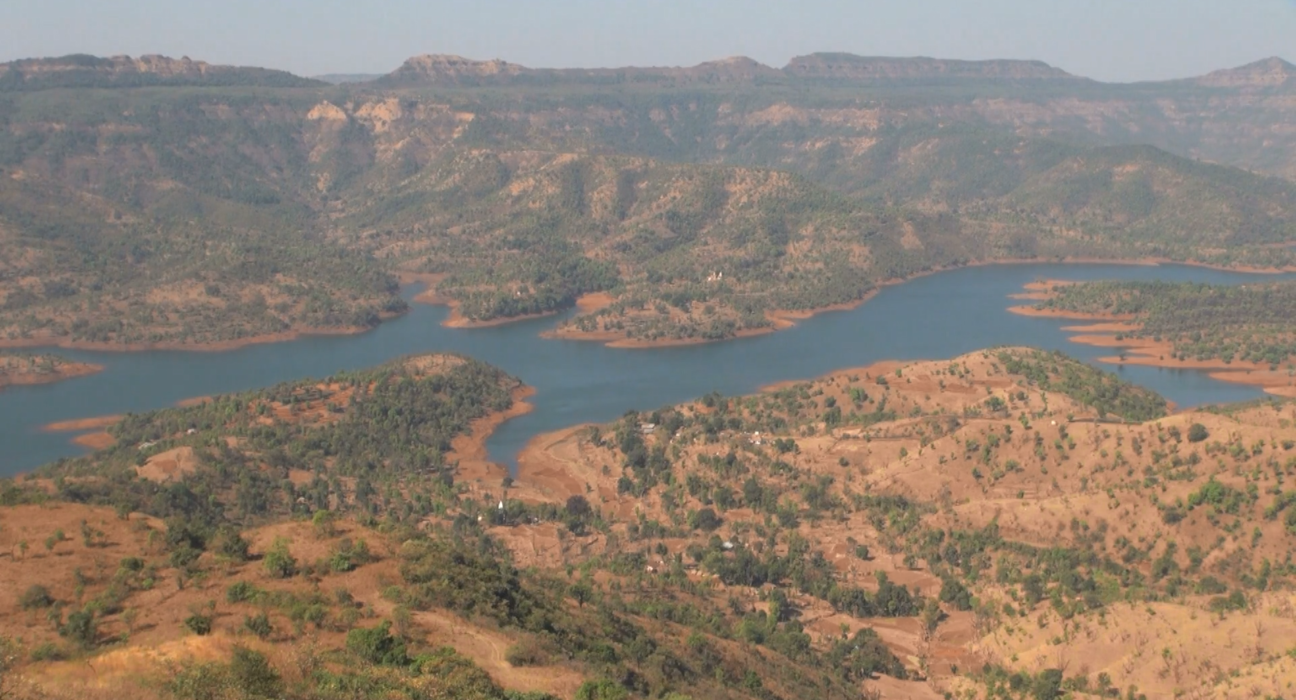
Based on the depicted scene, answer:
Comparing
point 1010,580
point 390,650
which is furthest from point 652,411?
point 390,650

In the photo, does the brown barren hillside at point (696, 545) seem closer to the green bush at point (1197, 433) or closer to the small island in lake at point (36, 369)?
the green bush at point (1197, 433)

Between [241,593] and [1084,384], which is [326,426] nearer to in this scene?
[241,593]

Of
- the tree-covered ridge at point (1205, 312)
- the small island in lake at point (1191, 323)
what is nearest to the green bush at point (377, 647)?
the small island in lake at point (1191, 323)

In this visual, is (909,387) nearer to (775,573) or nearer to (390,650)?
(775,573)

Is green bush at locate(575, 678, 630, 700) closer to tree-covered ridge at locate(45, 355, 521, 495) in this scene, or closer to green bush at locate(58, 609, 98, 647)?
green bush at locate(58, 609, 98, 647)

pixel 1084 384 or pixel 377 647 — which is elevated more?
pixel 377 647

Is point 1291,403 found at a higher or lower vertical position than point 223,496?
higher

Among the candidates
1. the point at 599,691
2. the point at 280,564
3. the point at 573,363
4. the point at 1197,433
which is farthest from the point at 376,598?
the point at 573,363
